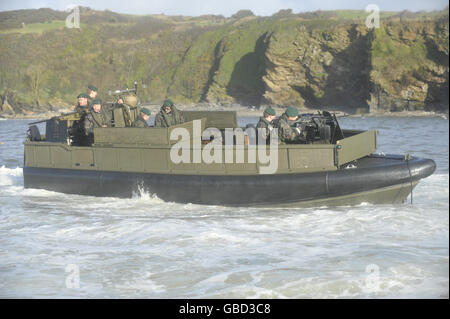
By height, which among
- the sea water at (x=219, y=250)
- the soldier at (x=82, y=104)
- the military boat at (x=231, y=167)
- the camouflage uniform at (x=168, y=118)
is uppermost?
the soldier at (x=82, y=104)

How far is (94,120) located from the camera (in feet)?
44.9

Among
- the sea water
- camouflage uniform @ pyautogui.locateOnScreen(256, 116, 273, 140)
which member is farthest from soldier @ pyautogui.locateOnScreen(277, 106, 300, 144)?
the sea water

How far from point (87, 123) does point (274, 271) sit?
7470 mm

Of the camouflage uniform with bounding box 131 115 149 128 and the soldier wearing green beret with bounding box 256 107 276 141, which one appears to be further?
the camouflage uniform with bounding box 131 115 149 128

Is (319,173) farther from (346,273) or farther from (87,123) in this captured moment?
(87,123)

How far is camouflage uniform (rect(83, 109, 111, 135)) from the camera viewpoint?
13.6 metres

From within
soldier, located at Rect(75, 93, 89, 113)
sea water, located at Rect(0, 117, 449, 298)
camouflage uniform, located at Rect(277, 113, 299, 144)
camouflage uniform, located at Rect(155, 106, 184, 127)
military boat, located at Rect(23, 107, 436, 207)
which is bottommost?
sea water, located at Rect(0, 117, 449, 298)

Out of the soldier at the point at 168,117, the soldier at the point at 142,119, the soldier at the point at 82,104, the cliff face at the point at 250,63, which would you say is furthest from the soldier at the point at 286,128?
the cliff face at the point at 250,63

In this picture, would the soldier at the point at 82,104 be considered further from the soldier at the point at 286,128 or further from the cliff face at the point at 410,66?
the cliff face at the point at 410,66

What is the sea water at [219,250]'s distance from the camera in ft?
23.5

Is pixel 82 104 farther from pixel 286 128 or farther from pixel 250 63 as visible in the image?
pixel 250 63

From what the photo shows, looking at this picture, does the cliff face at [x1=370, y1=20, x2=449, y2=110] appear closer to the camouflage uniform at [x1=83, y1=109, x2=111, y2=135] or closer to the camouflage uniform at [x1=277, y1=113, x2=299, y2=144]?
the camouflage uniform at [x1=277, y1=113, x2=299, y2=144]

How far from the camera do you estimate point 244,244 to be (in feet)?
30.3

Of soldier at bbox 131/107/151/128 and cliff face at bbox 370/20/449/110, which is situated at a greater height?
cliff face at bbox 370/20/449/110
